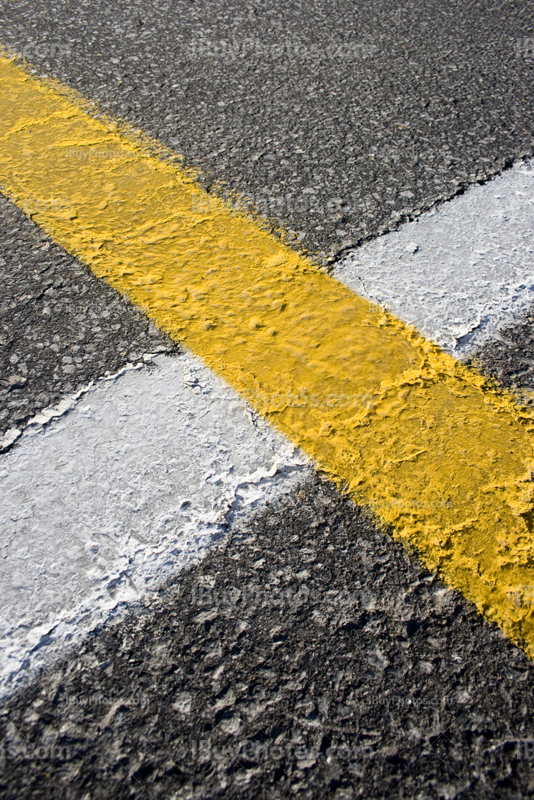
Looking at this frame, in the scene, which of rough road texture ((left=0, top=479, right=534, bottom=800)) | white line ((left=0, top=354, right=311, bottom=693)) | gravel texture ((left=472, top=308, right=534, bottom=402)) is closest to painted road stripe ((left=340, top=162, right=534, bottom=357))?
gravel texture ((left=472, top=308, right=534, bottom=402))

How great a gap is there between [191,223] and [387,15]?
2.22 m

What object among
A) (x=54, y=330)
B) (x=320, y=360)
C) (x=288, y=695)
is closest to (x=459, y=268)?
(x=320, y=360)

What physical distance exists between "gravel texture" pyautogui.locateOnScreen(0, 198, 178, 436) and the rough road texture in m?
0.65

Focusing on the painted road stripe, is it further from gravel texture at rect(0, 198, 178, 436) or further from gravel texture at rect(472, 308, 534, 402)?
gravel texture at rect(0, 198, 178, 436)

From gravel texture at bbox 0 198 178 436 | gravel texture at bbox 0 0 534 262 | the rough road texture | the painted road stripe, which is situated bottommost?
the rough road texture

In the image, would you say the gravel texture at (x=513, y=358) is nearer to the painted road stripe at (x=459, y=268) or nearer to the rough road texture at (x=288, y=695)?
the painted road stripe at (x=459, y=268)

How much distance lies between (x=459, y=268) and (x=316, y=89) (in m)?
1.39

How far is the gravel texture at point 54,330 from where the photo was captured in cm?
164

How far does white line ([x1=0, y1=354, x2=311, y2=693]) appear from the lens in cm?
123

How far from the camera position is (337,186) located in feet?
7.54

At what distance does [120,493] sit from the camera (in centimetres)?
141

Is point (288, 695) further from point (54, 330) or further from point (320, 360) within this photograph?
point (54, 330)

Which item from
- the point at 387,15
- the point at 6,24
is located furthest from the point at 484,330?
the point at 6,24

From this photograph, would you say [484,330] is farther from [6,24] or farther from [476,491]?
[6,24]
